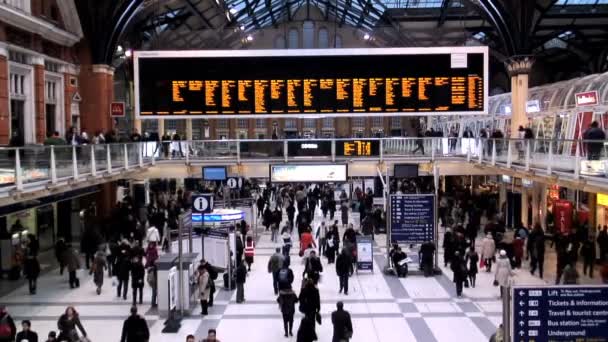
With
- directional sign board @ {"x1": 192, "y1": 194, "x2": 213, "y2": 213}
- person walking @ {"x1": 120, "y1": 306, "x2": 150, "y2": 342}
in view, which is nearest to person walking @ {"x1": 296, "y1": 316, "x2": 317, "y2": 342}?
person walking @ {"x1": 120, "y1": 306, "x2": 150, "y2": 342}

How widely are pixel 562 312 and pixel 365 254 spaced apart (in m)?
13.3

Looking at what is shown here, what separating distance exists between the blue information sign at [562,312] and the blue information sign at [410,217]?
13.0 m

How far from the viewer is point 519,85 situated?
26.6 metres

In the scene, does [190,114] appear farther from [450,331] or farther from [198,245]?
[450,331]

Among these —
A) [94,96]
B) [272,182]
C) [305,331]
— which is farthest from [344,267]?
[94,96]

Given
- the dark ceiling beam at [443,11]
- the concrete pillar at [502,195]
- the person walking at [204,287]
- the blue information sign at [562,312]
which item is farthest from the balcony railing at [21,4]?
the dark ceiling beam at [443,11]

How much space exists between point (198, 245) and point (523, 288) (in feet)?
44.8

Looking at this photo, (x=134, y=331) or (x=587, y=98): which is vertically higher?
(x=587, y=98)

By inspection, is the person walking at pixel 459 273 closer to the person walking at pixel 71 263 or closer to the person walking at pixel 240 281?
the person walking at pixel 240 281

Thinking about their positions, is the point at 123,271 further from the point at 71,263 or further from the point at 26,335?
the point at 26,335

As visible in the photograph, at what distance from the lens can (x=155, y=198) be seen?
34781 millimetres

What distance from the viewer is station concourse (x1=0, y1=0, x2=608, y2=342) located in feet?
48.3

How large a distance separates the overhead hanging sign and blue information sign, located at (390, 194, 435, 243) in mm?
6512

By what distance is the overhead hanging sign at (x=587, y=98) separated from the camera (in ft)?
68.7
